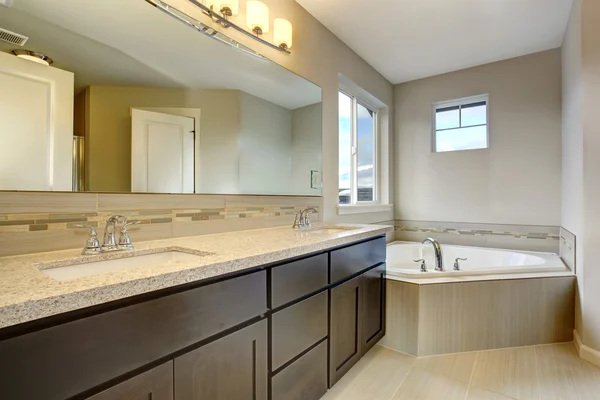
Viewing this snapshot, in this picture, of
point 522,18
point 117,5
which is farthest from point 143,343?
point 522,18

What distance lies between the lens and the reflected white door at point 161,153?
1.28 m

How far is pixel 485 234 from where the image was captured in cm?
312

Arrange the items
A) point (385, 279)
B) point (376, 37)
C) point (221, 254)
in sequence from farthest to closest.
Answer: point (376, 37) → point (385, 279) → point (221, 254)

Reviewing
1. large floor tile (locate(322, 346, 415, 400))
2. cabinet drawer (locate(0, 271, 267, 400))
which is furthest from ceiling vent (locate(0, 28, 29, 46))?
large floor tile (locate(322, 346, 415, 400))

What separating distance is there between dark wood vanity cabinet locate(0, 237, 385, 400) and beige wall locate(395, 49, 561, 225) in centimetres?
214

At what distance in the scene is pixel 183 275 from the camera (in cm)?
82

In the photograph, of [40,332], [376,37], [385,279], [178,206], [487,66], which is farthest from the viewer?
[487,66]

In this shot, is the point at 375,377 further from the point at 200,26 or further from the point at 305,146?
the point at 200,26

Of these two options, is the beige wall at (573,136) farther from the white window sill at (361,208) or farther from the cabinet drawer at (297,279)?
the cabinet drawer at (297,279)

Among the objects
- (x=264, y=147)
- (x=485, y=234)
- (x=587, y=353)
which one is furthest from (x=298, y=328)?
(x=485, y=234)

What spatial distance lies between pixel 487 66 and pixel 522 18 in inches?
31.4

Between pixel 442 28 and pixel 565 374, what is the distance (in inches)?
100

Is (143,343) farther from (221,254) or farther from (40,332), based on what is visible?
(221,254)

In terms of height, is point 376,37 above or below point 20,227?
above
